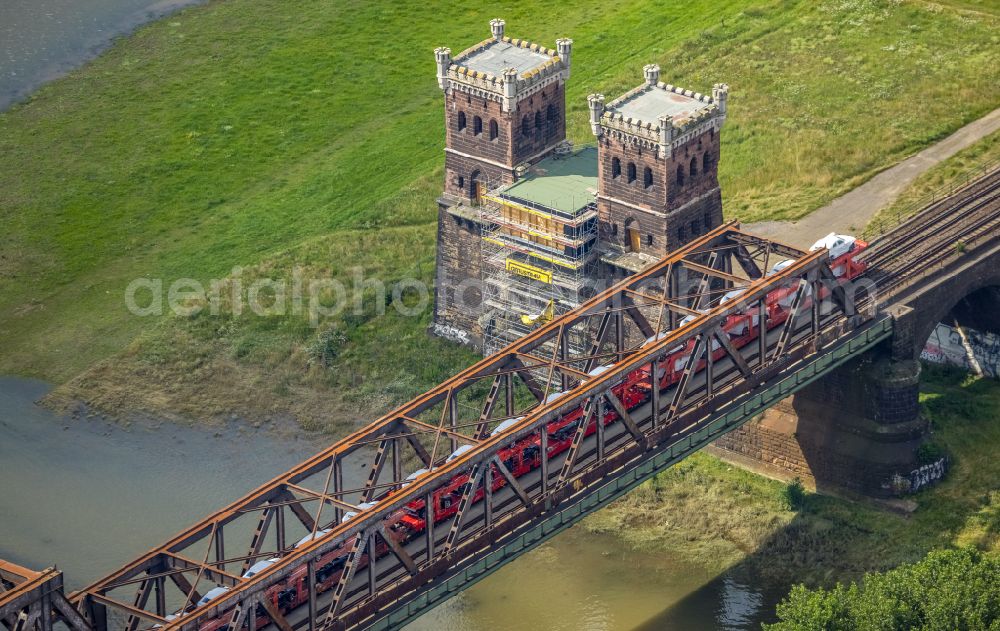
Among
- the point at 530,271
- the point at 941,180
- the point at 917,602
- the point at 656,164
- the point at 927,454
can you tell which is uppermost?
the point at 656,164

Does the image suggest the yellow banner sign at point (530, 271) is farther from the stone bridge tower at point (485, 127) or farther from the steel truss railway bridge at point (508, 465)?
the stone bridge tower at point (485, 127)

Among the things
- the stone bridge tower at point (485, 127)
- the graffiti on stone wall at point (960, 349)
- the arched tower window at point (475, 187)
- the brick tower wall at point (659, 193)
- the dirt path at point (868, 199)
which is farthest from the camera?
the dirt path at point (868, 199)

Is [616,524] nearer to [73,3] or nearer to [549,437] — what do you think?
[549,437]

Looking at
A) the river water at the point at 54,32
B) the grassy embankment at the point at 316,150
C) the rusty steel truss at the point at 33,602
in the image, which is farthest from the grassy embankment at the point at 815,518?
the river water at the point at 54,32

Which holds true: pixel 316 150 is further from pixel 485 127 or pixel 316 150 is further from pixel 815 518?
pixel 815 518

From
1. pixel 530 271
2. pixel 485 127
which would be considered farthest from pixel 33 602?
pixel 485 127

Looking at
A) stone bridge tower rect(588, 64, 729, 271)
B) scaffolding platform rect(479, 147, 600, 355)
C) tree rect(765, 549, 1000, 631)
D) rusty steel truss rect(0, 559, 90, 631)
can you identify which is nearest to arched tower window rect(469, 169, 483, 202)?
scaffolding platform rect(479, 147, 600, 355)
